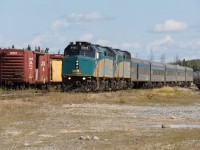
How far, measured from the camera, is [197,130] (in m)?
13.6

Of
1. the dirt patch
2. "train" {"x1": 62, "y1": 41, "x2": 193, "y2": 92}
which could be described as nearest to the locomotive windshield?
"train" {"x1": 62, "y1": 41, "x2": 193, "y2": 92}

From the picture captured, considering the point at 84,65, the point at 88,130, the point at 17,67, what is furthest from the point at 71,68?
the point at 88,130

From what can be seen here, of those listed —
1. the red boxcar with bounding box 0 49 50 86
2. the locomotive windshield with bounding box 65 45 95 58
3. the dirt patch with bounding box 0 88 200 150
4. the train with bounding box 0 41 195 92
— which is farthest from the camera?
the red boxcar with bounding box 0 49 50 86

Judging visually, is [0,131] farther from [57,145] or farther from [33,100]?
[33,100]

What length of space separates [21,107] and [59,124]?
606 cm

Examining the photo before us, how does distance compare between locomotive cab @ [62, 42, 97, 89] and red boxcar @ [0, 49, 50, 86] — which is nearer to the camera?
locomotive cab @ [62, 42, 97, 89]

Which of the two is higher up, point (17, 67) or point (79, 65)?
point (79, 65)

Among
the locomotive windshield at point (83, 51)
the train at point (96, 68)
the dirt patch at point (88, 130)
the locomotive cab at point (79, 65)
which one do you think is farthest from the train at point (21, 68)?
the dirt patch at point (88, 130)

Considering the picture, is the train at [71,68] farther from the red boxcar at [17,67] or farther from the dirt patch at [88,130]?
the dirt patch at [88,130]

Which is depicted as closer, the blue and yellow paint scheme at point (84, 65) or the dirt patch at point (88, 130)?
the dirt patch at point (88, 130)

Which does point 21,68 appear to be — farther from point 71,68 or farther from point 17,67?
point 71,68

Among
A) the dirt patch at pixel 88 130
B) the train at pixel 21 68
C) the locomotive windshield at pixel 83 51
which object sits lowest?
the dirt patch at pixel 88 130

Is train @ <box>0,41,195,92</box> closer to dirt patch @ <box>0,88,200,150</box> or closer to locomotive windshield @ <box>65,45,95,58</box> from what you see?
locomotive windshield @ <box>65,45,95,58</box>

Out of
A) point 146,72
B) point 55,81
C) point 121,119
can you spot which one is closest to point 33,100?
point 121,119
